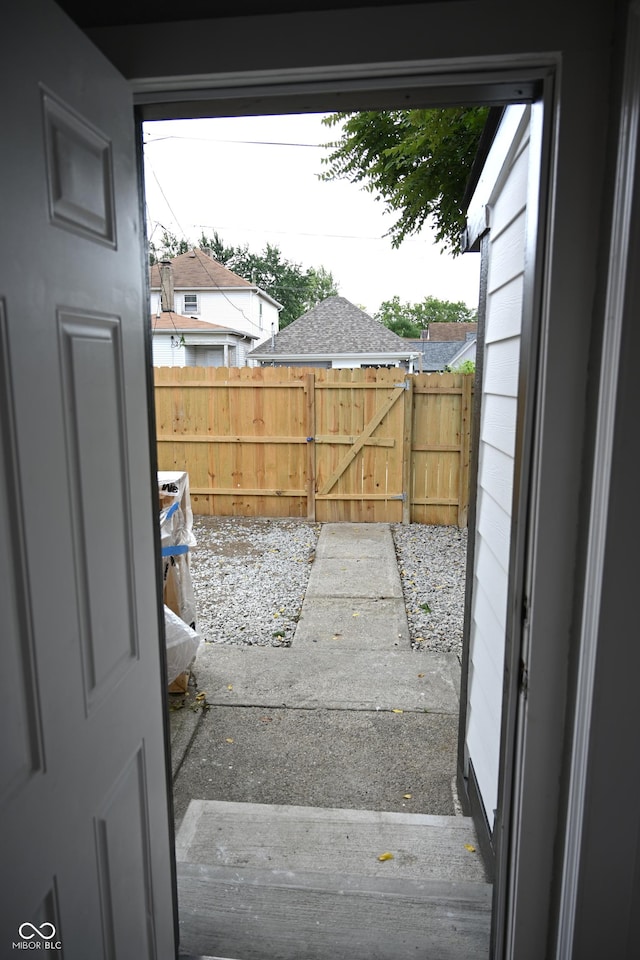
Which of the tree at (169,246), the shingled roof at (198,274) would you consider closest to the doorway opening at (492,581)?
the shingled roof at (198,274)

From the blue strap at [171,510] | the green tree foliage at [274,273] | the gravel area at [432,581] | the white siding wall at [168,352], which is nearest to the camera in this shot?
the blue strap at [171,510]

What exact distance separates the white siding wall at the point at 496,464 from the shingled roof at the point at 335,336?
14854 millimetres

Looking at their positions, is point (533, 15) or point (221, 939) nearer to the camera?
point (533, 15)

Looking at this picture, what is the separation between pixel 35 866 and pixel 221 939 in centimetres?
119

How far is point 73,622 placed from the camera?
0.99m

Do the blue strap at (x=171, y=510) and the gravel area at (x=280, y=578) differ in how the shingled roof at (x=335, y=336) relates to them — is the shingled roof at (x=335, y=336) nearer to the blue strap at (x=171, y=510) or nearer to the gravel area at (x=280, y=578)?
the gravel area at (x=280, y=578)

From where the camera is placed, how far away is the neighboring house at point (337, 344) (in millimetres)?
17250

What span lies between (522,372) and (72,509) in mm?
953

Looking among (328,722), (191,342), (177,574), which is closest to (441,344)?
(191,342)

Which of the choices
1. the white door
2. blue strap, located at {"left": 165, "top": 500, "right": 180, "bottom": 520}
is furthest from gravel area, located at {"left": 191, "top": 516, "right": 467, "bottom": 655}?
the white door

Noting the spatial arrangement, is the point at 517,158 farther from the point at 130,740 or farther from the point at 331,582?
the point at 331,582

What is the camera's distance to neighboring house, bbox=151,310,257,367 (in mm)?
15609

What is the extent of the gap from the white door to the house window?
19.3 m

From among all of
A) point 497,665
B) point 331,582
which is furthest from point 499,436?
point 331,582
